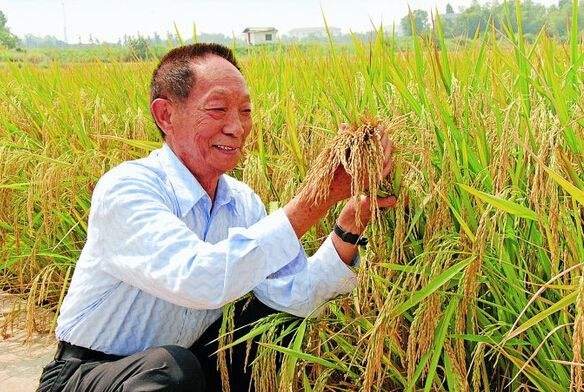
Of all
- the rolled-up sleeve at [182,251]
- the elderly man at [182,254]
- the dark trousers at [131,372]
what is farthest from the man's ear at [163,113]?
the dark trousers at [131,372]

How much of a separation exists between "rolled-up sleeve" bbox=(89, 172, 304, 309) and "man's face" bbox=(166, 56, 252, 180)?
9.1 inches

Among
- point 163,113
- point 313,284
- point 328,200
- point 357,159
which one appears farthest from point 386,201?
point 163,113

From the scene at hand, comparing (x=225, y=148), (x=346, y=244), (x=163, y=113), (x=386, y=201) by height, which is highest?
(x=163, y=113)

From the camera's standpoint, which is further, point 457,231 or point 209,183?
point 209,183

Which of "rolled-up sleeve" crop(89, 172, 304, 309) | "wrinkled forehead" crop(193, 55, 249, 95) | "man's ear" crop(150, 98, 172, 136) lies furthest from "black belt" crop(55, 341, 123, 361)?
"wrinkled forehead" crop(193, 55, 249, 95)

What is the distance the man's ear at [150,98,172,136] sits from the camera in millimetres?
2227

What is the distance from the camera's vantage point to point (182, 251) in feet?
6.25

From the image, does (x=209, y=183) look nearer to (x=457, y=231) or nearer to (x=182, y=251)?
(x=182, y=251)

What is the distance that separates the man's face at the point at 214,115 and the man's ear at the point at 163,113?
0.03m

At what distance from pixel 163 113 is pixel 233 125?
0.24m

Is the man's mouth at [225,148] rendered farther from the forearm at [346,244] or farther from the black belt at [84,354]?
the black belt at [84,354]

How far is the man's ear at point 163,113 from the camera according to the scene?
2.23 m

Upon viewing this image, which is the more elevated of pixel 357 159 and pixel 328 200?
pixel 357 159

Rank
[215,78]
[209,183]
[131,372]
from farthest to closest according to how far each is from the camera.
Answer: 1. [209,183]
2. [215,78]
3. [131,372]
